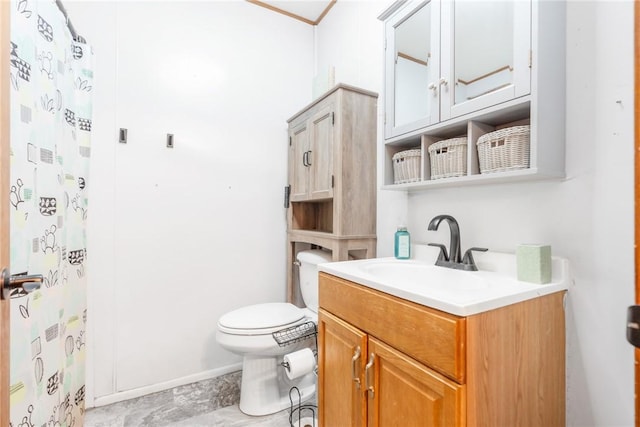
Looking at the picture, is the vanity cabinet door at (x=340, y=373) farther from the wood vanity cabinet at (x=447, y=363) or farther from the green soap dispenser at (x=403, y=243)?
the green soap dispenser at (x=403, y=243)

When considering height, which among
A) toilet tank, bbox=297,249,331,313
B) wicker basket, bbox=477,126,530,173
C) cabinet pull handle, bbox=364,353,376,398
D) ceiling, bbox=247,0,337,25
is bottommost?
cabinet pull handle, bbox=364,353,376,398

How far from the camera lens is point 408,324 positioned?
33.0 inches

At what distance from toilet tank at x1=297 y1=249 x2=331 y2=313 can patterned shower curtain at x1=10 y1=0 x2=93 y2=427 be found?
1096 mm

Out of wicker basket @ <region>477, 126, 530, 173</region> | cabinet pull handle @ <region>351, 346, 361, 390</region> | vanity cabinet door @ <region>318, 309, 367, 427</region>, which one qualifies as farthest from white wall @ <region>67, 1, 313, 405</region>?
wicker basket @ <region>477, 126, 530, 173</region>

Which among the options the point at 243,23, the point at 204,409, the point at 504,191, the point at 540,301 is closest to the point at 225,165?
the point at 243,23

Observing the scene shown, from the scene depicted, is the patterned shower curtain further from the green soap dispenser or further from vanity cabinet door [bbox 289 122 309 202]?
the green soap dispenser

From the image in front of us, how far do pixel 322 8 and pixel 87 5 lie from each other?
1.39 m

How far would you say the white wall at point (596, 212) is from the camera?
834mm

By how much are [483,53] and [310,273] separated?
53.0 inches

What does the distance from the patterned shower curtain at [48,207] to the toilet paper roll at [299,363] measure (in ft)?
2.79

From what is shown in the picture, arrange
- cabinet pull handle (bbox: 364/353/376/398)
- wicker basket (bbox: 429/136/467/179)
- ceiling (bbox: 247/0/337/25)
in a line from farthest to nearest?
ceiling (bbox: 247/0/337/25), wicker basket (bbox: 429/136/467/179), cabinet pull handle (bbox: 364/353/376/398)

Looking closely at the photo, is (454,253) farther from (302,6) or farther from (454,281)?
(302,6)

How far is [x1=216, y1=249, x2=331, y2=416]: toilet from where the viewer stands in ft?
5.01

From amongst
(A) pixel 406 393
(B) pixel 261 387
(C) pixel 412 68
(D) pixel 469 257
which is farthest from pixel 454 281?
(B) pixel 261 387
